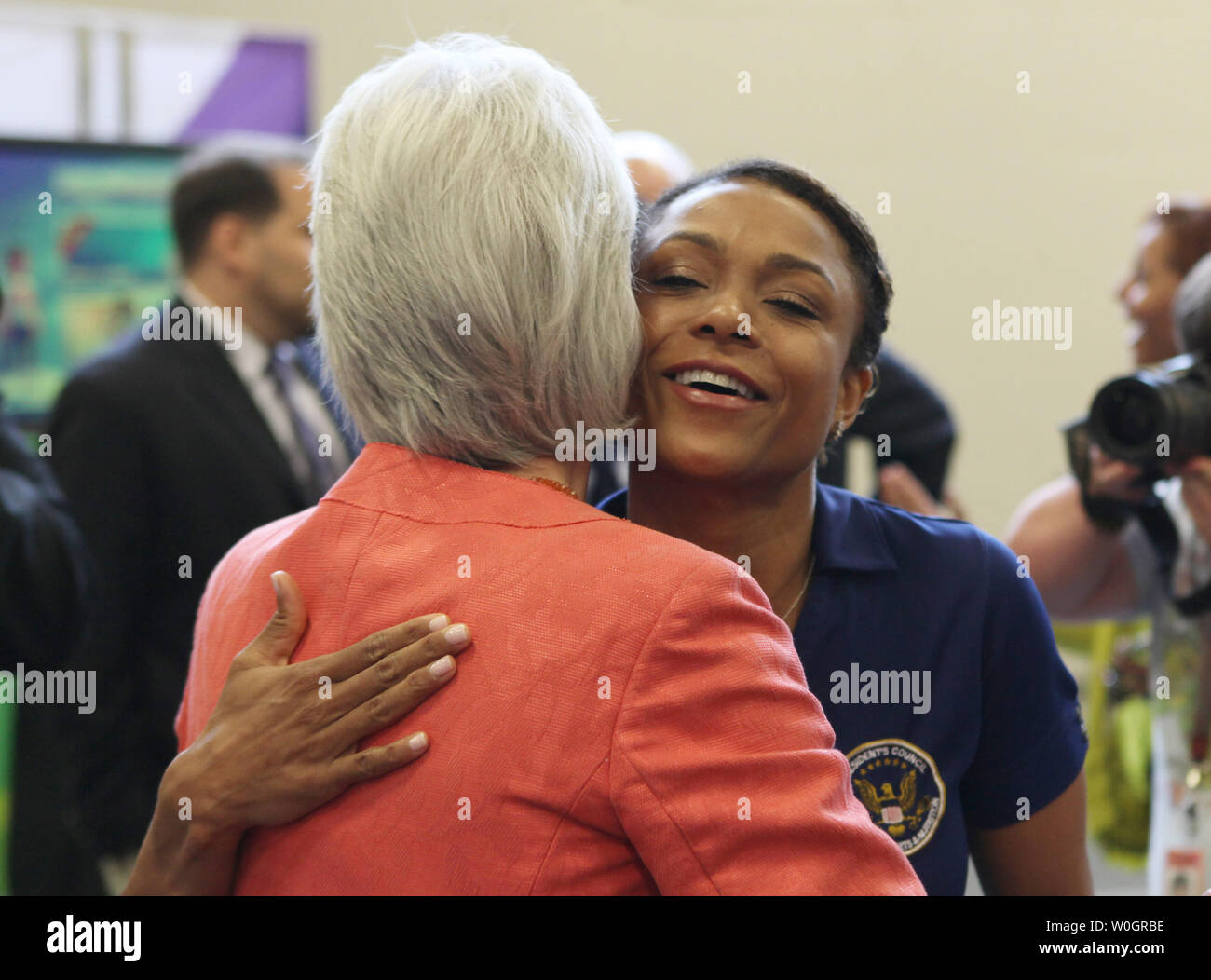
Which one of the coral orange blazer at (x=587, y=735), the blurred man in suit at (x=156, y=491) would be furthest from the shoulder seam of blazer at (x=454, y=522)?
the blurred man in suit at (x=156, y=491)

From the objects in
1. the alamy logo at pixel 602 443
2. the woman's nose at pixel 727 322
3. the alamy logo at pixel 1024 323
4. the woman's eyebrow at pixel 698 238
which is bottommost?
the alamy logo at pixel 1024 323

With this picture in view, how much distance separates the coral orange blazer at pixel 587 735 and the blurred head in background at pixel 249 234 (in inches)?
78.9

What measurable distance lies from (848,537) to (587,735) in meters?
0.49

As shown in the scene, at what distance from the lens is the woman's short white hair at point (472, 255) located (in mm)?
971

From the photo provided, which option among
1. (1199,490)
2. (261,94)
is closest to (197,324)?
(261,94)

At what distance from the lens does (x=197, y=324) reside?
2.69 metres

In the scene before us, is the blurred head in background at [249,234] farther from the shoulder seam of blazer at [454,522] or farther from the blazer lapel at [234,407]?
the shoulder seam of blazer at [454,522]

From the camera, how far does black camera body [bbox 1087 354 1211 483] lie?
5.27 ft

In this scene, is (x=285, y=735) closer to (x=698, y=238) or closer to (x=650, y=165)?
(x=698, y=238)

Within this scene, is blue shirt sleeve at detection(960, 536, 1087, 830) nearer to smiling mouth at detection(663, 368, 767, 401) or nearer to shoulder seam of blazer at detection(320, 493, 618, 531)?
smiling mouth at detection(663, 368, 767, 401)

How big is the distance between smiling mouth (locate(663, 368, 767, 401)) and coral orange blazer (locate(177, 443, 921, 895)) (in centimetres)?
26
